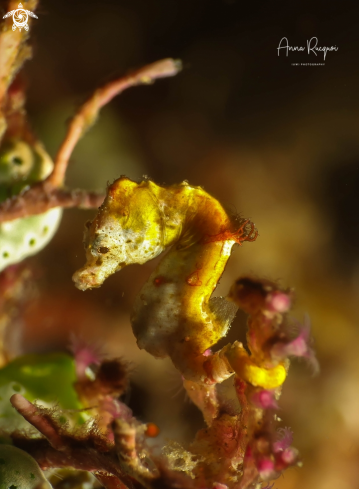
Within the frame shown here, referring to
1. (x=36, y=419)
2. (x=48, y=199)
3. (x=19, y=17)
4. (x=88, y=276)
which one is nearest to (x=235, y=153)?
(x=48, y=199)

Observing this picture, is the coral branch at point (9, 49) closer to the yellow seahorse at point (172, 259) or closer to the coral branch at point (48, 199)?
the coral branch at point (48, 199)

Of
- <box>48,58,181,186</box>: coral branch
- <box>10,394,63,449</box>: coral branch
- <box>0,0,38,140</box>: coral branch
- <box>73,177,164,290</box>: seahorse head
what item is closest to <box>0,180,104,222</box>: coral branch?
<box>48,58,181,186</box>: coral branch

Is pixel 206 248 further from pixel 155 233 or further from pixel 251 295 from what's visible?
pixel 251 295

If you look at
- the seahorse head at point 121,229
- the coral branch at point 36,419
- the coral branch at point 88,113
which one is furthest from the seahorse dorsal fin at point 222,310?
the coral branch at point 88,113

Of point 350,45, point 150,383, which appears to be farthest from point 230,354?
point 350,45

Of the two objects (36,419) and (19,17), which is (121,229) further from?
(19,17)

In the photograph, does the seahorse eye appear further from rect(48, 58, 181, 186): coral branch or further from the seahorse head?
rect(48, 58, 181, 186): coral branch
